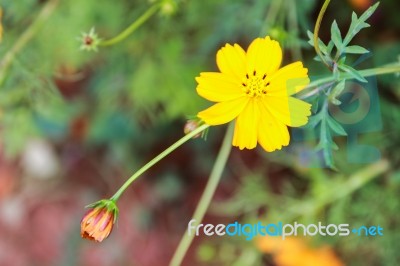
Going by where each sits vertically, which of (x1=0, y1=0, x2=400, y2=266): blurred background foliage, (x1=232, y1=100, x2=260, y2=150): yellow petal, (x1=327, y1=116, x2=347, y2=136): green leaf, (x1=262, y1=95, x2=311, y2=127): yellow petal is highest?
(x1=0, y1=0, x2=400, y2=266): blurred background foliage

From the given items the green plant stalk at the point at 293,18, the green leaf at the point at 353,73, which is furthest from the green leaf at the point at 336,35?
the green plant stalk at the point at 293,18

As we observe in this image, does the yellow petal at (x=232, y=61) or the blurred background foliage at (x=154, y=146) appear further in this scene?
the blurred background foliage at (x=154, y=146)

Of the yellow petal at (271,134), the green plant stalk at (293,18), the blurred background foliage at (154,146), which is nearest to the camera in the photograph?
the yellow petal at (271,134)

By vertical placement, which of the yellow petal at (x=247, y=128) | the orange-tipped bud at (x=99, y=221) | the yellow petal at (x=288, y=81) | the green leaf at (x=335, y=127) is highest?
the green leaf at (x=335, y=127)

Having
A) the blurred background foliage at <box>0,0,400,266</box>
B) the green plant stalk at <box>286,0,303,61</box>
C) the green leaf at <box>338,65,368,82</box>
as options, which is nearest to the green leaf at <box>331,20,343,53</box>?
the green leaf at <box>338,65,368,82</box>

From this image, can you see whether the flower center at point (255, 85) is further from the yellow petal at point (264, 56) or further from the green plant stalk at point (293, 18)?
the green plant stalk at point (293, 18)

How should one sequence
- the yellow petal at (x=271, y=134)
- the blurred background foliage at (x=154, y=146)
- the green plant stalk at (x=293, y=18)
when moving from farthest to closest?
the blurred background foliage at (x=154, y=146) → the green plant stalk at (x=293, y=18) → the yellow petal at (x=271, y=134)

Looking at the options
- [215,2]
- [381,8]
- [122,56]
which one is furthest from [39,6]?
[381,8]

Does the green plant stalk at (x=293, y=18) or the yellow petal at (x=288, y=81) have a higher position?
the green plant stalk at (x=293, y=18)

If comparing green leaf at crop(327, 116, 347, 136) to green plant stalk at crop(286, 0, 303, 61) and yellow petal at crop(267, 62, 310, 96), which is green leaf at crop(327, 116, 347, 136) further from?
green plant stalk at crop(286, 0, 303, 61)
